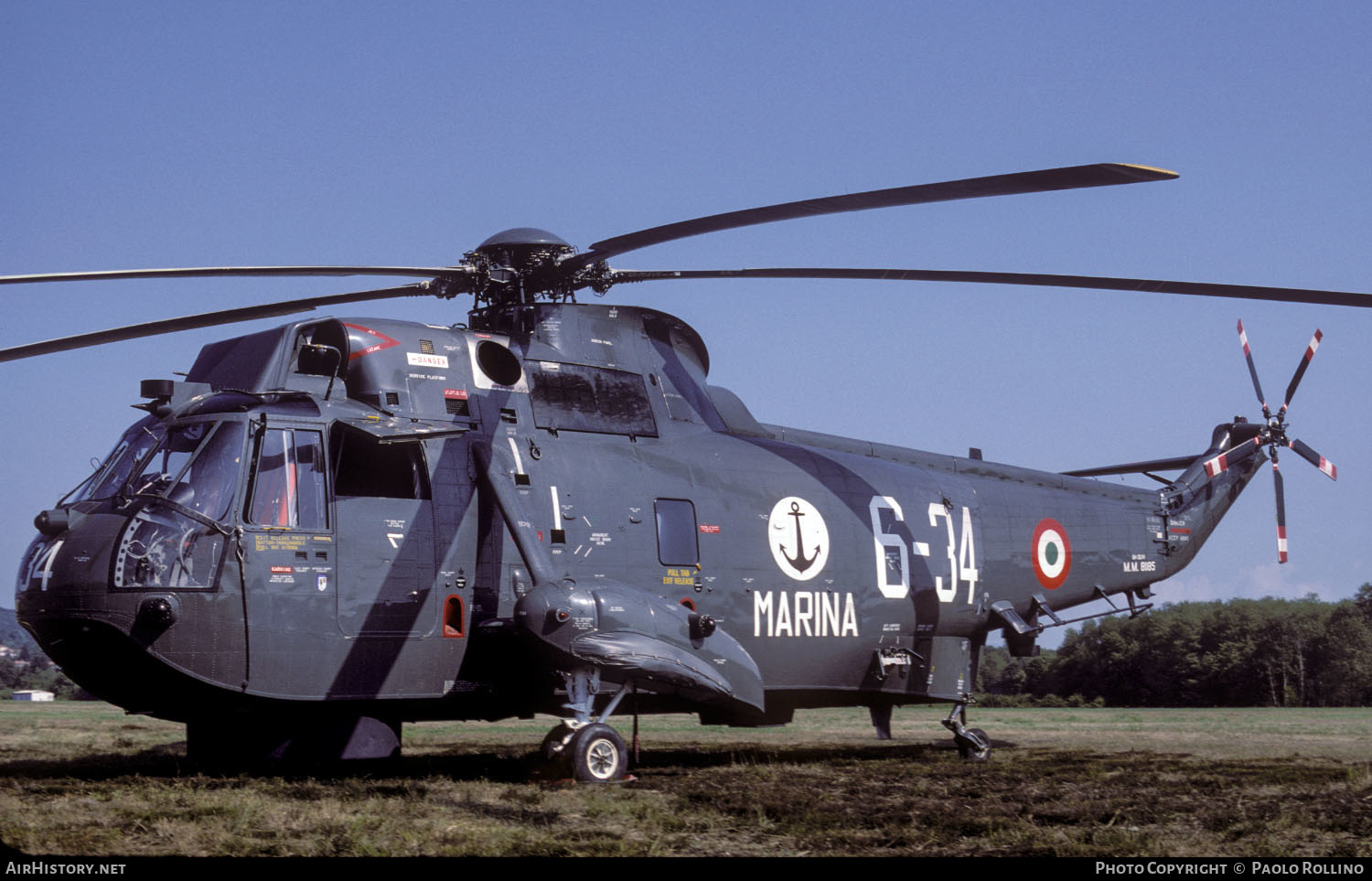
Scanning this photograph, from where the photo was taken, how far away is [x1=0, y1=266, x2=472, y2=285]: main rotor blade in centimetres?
1217

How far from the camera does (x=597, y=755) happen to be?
41.0 feet

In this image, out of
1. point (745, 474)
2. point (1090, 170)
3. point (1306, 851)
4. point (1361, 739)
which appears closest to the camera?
point (1306, 851)

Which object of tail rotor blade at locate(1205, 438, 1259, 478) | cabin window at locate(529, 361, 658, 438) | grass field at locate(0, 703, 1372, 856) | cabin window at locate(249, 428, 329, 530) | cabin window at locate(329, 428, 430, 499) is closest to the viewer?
grass field at locate(0, 703, 1372, 856)

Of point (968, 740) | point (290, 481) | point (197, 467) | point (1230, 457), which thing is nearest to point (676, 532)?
point (290, 481)

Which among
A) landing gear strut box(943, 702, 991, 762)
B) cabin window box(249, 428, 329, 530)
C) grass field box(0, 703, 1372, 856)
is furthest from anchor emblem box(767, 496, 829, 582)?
cabin window box(249, 428, 329, 530)

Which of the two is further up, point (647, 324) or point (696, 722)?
point (647, 324)

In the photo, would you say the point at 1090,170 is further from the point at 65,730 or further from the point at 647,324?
the point at 65,730

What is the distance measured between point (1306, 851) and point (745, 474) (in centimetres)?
890

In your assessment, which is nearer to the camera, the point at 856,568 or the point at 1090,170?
the point at 1090,170

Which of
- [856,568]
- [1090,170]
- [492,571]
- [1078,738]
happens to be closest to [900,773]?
[856,568]

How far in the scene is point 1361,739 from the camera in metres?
20.7

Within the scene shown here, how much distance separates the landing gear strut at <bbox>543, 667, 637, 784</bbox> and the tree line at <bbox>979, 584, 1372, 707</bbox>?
3706cm

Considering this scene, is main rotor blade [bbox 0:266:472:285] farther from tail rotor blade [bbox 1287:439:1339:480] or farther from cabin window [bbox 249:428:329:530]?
tail rotor blade [bbox 1287:439:1339:480]

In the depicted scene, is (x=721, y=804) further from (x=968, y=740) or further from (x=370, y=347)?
(x=968, y=740)
